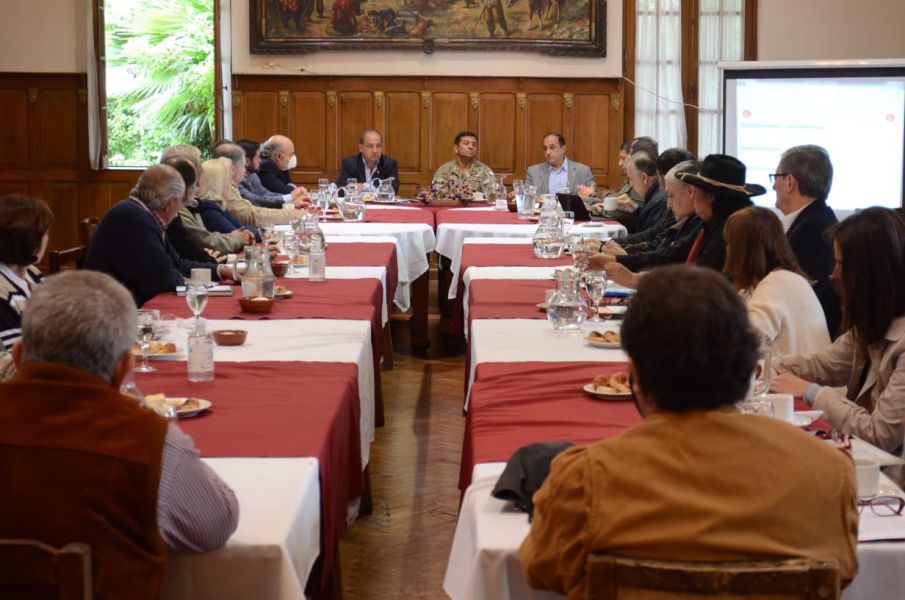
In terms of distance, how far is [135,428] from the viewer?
7.20ft

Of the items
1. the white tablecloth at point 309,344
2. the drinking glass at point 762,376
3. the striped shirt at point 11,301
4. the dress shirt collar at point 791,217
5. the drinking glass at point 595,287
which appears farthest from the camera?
the dress shirt collar at point 791,217

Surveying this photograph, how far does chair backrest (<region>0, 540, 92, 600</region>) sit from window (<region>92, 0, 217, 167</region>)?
11.1 m

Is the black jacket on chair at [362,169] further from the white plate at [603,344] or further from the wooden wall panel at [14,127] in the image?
the white plate at [603,344]

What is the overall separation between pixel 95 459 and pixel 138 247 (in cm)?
334

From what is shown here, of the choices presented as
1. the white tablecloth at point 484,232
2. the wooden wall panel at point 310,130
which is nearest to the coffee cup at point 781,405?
the white tablecloth at point 484,232

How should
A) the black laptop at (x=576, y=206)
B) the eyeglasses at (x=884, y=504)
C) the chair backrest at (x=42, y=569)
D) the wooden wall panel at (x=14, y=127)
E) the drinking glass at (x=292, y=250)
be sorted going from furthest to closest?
the wooden wall panel at (x=14, y=127) → the black laptop at (x=576, y=206) → the drinking glass at (x=292, y=250) → the eyeglasses at (x=884, y=504) → the chair backrest at (x=42, y=569)

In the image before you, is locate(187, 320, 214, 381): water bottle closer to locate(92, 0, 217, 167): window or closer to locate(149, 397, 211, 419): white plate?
locate(149, 397, 211, 419): white plate

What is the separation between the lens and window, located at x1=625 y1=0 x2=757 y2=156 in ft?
40.7

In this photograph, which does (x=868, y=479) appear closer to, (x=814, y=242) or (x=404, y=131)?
(x=814, y=242)

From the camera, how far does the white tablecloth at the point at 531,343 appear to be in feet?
12.7

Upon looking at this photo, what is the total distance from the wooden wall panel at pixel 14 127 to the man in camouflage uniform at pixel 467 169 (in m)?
4.43

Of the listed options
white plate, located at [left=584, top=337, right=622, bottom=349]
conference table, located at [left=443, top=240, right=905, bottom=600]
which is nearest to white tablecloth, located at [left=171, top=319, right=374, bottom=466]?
conference table, located at [left=443, top=240, right=905, bottom=600]

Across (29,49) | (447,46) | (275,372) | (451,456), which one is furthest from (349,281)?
(29,49)

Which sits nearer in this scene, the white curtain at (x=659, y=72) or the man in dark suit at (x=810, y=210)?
the man in dark suit at (x=810, y=210)
